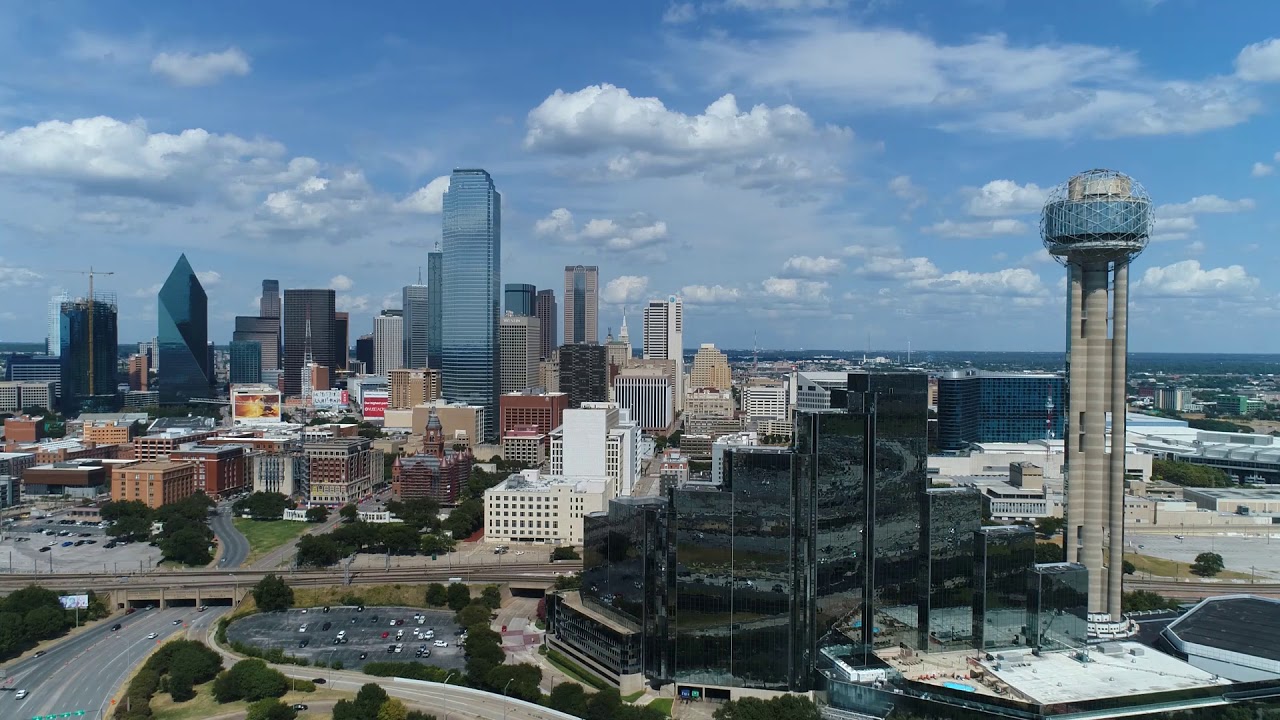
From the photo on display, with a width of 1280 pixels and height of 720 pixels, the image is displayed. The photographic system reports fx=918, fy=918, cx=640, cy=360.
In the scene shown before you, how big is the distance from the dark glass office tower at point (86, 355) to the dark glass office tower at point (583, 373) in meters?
95.7

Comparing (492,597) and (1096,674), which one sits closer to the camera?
(1096,674)

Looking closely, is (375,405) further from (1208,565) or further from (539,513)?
(1208,565)

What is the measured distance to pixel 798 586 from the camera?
4909cm

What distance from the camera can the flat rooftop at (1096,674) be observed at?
43.6 meters

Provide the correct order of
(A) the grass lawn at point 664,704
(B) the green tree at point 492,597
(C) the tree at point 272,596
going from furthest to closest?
1. (C) the tree at point 272,596
2. (B) the green tree at point 492,597
3. (A) the grass lawn at point 664,704

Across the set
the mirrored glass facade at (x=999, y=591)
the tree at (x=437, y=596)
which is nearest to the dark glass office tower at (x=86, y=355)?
the tree at (x=437, y=596)

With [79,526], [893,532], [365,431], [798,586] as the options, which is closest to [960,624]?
[893,532]

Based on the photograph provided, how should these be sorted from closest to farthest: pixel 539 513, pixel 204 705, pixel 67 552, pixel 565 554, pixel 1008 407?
pixel 204 705 < pixel 565 554 < pixel 67 552 < pixel 539 513 < pixel 1008 407

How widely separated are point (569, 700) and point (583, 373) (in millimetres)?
143265

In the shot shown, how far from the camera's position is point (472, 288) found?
533ft

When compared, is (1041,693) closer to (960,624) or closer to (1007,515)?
(960,624)

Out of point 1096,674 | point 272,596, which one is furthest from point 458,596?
point 1096,674

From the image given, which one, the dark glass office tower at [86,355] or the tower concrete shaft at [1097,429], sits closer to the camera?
the tower concrete shaft at [1097,429]

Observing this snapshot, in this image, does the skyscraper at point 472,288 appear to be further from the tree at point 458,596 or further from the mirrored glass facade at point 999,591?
the mirrored glass facade at point 999,591
